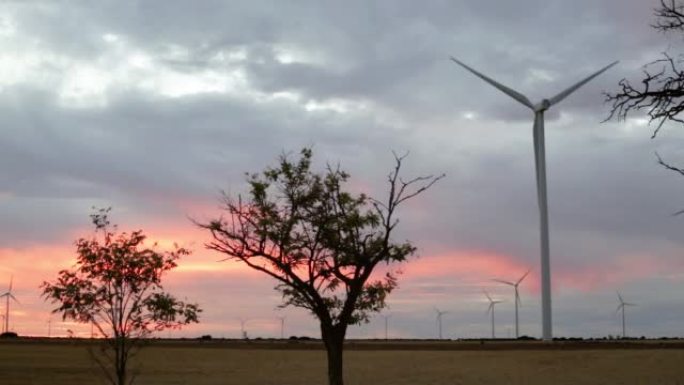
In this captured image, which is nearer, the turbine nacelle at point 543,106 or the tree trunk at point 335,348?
the tree trunk at point 335,348

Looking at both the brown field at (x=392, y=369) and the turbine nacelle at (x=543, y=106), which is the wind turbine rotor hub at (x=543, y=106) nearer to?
the turbine nacelle at (x=543, y=106)

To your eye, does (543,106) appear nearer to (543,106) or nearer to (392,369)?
(543,106)

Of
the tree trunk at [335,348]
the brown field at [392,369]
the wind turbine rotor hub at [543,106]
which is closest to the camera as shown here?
the tree trunk at [335,348]

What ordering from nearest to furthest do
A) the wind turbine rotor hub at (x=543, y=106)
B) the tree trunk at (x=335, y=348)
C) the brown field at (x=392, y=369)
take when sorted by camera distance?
the tree trunk at (x=335, y=348) → the brown field at (x=392, y=369) → the wind turbine rotor hub at (x=543, y=106)

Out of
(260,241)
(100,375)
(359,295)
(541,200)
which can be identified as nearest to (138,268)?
(260,241)

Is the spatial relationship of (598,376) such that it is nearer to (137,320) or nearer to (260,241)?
(260,241)

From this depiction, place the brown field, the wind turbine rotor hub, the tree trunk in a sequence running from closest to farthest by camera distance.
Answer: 1. the tree trunk
2. the brown field
3. the wind turbine rotor hub

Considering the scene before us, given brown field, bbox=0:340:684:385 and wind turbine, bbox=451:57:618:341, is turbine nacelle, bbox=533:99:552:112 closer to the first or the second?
wind turbine, bbox=451:57:618:341

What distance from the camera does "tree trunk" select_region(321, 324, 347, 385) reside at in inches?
1736

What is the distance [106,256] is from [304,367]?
211ft

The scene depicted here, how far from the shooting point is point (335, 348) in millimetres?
44000

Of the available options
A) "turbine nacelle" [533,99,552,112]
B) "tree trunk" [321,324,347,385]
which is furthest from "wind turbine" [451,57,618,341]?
"tree trunk" [321,324,347,385]

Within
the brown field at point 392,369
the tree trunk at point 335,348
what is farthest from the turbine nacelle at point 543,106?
the tree trunk at point 335,348

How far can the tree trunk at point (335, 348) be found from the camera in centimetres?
4409
